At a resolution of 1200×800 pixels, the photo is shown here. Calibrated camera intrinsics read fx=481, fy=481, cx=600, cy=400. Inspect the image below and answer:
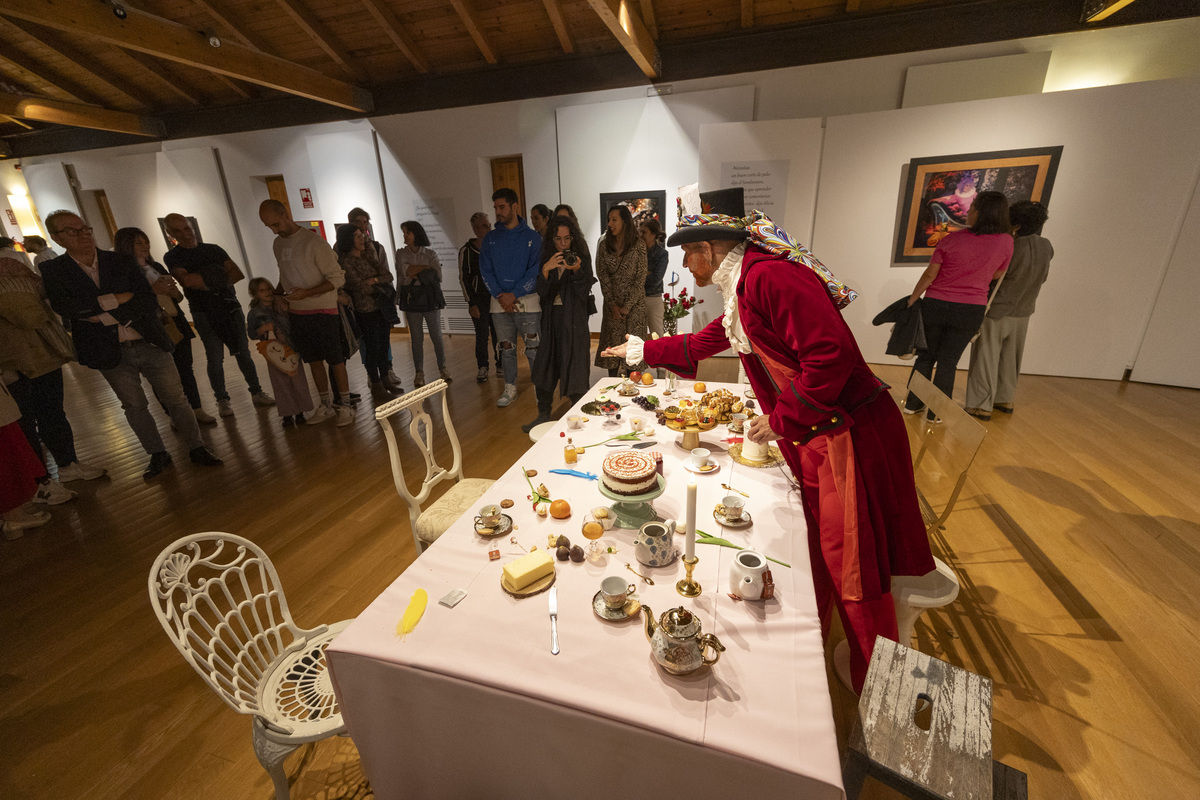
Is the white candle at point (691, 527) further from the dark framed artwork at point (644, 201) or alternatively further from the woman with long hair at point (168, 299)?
the dark framed artwork at point (644, 201)

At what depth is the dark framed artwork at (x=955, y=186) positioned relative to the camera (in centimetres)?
441

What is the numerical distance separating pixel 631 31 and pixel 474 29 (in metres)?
2.17

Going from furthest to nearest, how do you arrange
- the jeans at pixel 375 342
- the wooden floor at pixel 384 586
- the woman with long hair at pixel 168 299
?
1. the jeans at pixel 375 342
2. the woman with long hair at pixel 168 299
3. the wooden floor at pixel 384 586

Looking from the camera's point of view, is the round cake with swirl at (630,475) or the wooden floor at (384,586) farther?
the wooden floor at (384,586)

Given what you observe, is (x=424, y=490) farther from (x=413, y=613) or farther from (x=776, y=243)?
(x=776, y=243)

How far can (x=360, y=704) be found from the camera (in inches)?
41.6

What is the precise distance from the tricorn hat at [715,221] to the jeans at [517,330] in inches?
96.8

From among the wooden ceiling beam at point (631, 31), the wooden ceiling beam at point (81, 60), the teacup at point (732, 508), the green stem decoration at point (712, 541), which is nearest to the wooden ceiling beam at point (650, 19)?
the wooden ceiling beam at point (631, 31)

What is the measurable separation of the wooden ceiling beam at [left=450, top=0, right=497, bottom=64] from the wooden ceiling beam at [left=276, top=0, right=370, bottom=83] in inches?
65.8

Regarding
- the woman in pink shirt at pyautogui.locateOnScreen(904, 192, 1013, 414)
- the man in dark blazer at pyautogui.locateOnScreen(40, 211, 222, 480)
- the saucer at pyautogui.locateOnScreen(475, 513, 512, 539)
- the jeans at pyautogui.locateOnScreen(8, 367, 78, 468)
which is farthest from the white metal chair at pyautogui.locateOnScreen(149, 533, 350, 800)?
the woman in pink shirt at pyautogui.locateOnScreen(904, 192, 1013, 414)

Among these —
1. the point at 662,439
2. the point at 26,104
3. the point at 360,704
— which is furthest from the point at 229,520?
the point at 26,104

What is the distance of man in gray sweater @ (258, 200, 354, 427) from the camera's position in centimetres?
367

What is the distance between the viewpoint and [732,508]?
1353mm

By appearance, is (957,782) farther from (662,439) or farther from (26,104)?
(26,104)
